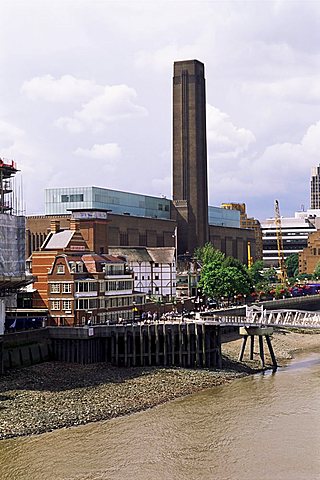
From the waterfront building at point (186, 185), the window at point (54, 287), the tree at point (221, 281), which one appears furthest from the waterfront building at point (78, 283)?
the waterfront building at point (186, 185)

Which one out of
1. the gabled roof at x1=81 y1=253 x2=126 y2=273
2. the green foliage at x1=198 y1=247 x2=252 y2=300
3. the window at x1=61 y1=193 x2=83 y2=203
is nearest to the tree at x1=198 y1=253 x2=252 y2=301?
the green foliage at x1=198 y1=247 x2=252 y2=300

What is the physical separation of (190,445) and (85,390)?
54.1 feet

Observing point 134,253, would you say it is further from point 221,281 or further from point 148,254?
point 221,281

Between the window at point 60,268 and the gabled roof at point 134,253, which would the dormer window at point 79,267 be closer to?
the window at point 60,268

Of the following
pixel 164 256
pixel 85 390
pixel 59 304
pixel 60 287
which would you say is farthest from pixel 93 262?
pixel 164 256

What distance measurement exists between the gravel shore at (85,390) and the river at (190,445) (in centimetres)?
158

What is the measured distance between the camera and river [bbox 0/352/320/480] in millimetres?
48781

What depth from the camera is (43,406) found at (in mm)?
62531

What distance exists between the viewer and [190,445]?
178 feet

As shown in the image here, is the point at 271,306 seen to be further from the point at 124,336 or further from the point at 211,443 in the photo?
the point at 211,443

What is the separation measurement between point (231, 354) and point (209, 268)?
130ft

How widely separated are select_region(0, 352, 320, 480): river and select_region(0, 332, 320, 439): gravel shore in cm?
158

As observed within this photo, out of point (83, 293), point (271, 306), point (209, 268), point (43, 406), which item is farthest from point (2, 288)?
point (271, 306)

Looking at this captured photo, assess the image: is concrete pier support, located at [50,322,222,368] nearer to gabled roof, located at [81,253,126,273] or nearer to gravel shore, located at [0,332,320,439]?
gravel shore, located at [0,332,320,439]
